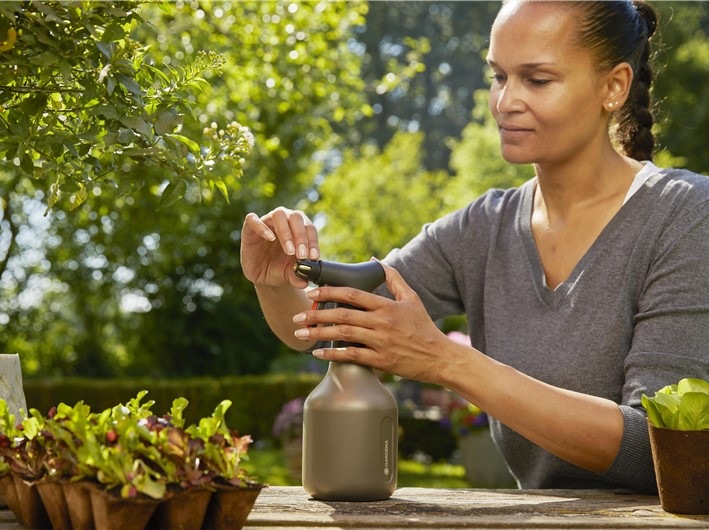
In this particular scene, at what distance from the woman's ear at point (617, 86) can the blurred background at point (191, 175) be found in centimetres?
36

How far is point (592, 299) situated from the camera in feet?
7.10

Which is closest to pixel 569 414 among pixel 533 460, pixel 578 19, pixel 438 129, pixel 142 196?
pixel 533 460

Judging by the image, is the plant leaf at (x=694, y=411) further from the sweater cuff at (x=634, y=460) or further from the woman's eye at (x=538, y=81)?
the woman's eye at (x=538, y=81)

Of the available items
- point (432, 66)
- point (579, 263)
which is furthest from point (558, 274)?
point (432, 66)

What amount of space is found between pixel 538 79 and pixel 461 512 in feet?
3.36

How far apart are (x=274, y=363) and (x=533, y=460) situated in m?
13.1

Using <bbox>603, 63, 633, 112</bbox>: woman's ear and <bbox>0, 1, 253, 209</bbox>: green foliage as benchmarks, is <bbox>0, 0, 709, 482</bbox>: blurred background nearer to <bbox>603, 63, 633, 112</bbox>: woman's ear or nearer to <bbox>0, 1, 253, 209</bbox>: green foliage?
<bbox>0, 1, 253, 209</bbox>: green foliage

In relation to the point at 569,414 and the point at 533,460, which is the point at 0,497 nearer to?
the point at 569,414

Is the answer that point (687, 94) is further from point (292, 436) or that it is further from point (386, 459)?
point (386, 459)

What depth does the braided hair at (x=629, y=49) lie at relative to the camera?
7.11 ft

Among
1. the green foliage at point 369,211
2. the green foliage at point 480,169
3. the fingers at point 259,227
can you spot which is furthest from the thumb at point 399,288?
the green foliage at point 369,211

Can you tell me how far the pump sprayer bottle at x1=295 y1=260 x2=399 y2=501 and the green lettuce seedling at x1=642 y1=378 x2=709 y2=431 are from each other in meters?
0.41

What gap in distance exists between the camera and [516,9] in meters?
2.14

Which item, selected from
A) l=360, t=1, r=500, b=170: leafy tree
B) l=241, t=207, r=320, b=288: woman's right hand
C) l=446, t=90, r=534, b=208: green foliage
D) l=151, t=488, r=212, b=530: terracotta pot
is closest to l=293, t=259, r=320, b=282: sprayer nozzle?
l=241, t=207, r=320, b=288: woman's right hand
